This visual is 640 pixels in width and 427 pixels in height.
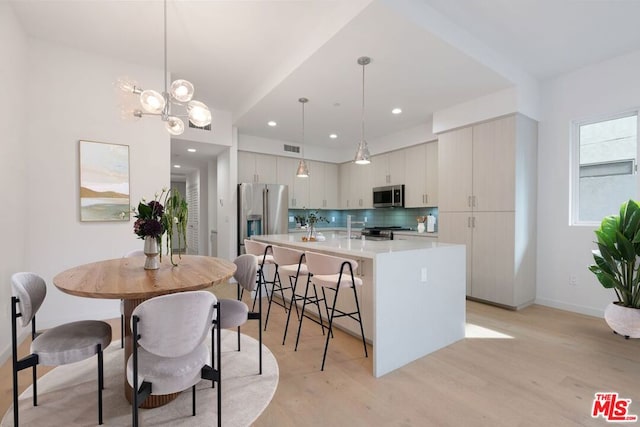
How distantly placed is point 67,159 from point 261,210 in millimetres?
2778

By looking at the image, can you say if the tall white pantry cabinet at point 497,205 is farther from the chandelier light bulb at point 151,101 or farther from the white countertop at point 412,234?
the chandelier light bulb at point 151,101

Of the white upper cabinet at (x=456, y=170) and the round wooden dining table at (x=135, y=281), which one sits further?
the white upper cabinet at (x=456, y=170)

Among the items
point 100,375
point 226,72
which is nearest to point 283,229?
point 226,72

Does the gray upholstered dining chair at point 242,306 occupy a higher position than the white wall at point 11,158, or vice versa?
the white wall at point 11,158

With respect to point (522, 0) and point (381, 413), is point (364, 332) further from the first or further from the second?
point (522, 0)

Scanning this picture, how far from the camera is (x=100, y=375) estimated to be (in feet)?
5.65

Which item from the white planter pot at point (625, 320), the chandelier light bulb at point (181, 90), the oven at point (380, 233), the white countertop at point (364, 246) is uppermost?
the chandelier light bulb at point (181, 90)

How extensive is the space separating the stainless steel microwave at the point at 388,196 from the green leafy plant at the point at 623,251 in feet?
9.56

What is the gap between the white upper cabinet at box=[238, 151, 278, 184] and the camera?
18.0ft

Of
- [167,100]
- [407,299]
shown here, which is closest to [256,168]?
[167,100]

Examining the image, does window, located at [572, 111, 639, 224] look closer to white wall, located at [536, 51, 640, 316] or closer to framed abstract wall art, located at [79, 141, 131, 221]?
white wall, located at [536, 51, 640, 316]

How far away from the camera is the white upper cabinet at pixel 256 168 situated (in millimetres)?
5500

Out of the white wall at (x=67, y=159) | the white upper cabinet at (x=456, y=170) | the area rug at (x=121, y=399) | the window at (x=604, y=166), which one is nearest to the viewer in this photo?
the area rug at (x=121, y=399)

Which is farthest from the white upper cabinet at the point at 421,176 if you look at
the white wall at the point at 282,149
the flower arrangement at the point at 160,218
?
the flower arrangement at the point at 160,218
